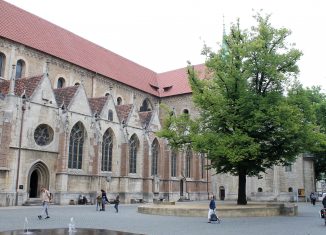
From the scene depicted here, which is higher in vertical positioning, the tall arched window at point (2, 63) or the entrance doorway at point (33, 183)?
Answer: the tall arched window at point (2, 63)

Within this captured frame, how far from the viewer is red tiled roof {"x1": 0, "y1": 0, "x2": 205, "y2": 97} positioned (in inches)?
1344

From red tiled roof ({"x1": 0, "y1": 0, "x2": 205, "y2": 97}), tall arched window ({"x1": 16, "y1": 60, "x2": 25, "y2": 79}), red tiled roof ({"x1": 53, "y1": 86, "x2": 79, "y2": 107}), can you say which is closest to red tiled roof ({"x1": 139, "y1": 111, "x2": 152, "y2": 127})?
red tiled roof ({"x1": 0, "y1": 0, "x2": 205, "y2": 97})

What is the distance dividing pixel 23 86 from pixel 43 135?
417 cm

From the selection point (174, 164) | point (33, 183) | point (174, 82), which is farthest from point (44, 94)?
point (174, 82)

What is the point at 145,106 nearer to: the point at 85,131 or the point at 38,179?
the point at 85,131

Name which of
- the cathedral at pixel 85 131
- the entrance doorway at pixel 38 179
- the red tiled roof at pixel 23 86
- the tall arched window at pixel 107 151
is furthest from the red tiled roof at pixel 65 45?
the entrance doorway at pixel 38 179

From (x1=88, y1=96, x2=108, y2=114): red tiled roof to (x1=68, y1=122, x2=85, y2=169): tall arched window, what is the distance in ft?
9.50

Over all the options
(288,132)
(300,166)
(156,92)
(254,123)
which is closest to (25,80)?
(254,123)

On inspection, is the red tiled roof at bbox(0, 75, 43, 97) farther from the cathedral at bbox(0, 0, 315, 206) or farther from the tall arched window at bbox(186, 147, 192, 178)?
the tall arched window at bbox(186, 147, 192, 178)

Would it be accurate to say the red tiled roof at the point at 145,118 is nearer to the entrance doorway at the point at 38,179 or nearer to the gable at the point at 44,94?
the gable at the point at 44,94

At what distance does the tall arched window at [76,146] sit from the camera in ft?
103

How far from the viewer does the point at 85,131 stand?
32750 mm

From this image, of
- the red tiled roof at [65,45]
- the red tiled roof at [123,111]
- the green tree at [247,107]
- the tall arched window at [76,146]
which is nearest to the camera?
the green tree at [247,107]

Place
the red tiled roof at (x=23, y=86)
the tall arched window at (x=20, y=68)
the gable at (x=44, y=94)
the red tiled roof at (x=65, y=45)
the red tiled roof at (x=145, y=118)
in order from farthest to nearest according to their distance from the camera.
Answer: the red tiled roof at (x=145, y=118)
the red tiled roof at (x=65, y=45)
the tall arched window at (x=20, y=68)
the gable at (x=44, y=94)
the red tiled roof at (x=23, y=86)
